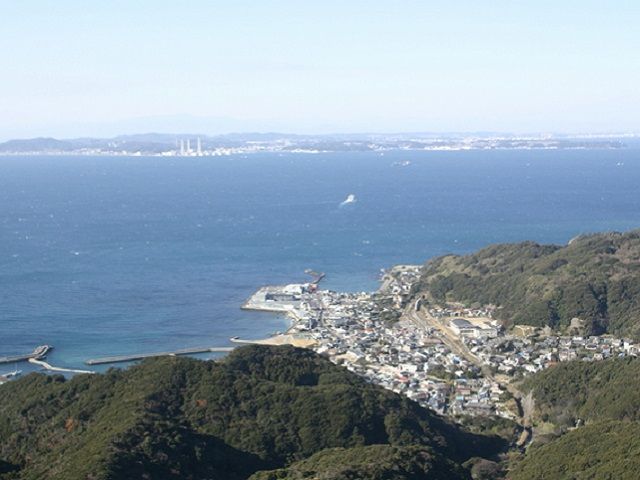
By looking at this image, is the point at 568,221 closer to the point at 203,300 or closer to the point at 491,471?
the point at 203,300

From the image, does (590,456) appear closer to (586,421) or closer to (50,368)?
(586,421)

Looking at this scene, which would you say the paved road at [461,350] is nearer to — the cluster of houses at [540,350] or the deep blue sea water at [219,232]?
the cluster of houses at [540,350]

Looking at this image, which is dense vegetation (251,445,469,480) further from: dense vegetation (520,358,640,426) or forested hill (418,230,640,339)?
forested hill (418,230,640,339)

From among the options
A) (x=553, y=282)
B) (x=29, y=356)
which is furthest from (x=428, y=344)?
(x=29, y=356)

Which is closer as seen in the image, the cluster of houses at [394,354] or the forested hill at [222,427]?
the forested hill at [222,427]

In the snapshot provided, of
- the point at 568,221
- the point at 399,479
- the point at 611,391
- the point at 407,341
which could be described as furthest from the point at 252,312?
the point at 568,221

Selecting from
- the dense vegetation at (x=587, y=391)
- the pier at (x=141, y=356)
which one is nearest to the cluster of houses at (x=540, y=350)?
the dense vegetation at (x=587, y=391)
